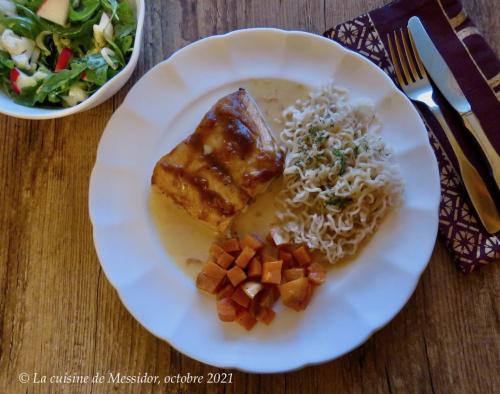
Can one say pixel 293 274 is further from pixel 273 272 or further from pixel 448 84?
pixel 448 84

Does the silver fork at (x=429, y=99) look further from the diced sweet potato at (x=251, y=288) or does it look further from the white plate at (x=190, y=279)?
the diced sweet potato at (x=251, y=288)

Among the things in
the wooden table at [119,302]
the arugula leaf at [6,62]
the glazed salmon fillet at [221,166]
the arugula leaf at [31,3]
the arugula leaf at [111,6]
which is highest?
the arugula leaf at [111,6]

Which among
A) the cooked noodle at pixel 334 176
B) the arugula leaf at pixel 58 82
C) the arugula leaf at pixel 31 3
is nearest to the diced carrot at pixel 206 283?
the cooked noodle at pixel 334 176

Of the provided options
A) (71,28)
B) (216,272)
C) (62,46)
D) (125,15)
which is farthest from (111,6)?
(216,272)

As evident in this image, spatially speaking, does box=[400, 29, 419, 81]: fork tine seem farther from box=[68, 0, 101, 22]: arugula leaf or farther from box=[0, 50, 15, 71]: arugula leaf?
box=[0, 50, 15, 71]: arugula leaf

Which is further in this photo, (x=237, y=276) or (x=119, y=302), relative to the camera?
(x=119, y=302)
